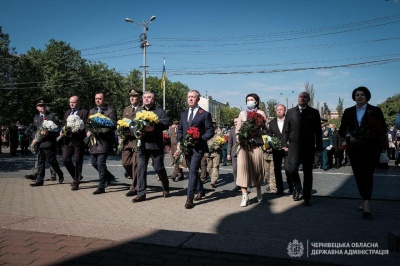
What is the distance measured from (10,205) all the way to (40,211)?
2.89 feet

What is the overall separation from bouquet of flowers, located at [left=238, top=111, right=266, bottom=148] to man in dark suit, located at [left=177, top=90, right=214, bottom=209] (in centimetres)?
62

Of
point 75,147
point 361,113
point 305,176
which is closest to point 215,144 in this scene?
point 305,176

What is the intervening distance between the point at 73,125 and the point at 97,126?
72 cm

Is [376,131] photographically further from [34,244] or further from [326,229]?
[34,244]

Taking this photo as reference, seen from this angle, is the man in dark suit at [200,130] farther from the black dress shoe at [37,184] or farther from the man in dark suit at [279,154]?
the black dress shoe at [37,184]

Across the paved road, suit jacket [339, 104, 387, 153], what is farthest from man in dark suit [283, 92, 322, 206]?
suit jacket [339, 104, 387, 153]

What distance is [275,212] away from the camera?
5.30m

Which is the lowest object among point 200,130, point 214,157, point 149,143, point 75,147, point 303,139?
point 214,157

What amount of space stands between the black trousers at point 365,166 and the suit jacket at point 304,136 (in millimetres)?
Answer: 984

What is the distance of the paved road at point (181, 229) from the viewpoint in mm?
3166

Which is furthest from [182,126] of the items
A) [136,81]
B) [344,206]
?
[136,81]

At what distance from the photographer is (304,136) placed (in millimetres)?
6164

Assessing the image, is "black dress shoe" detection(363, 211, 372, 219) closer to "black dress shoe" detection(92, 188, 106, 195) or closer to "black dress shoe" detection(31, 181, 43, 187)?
"black dress shoe" detection(92, 188, 106, 195)

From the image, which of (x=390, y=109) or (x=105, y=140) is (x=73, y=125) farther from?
(x=390, y=109)
